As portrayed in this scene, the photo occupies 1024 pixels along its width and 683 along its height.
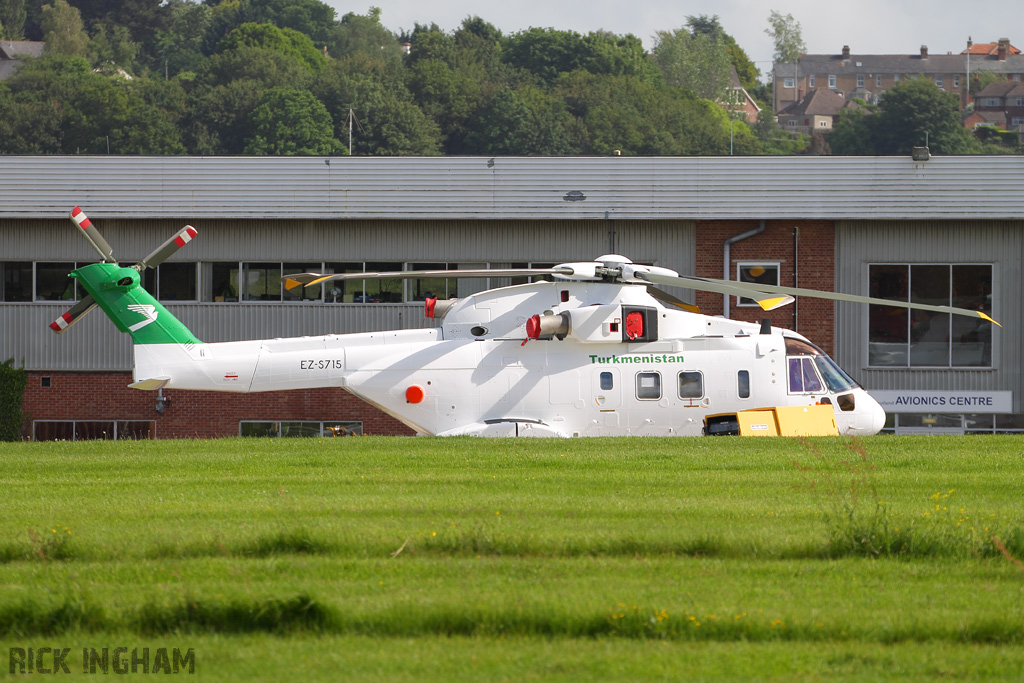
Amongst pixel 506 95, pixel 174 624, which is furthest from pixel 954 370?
pixel 506 95

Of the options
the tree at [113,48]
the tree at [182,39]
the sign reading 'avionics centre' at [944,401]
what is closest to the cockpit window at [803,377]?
the sign reading 'avionics centre' at [944,401]

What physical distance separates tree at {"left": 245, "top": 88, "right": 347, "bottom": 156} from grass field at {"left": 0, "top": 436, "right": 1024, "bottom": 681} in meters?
99.0

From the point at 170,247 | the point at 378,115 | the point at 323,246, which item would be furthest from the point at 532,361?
the point at 378,115

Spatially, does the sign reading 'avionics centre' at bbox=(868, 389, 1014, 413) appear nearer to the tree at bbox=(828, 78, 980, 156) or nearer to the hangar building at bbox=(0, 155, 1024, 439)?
the hangar building at bbox=(0, 155, 1024, 439)

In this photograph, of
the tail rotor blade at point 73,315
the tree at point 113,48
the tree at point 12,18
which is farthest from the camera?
the tree at point 12,18

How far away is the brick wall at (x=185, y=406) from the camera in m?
27.8

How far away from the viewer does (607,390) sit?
18297mm

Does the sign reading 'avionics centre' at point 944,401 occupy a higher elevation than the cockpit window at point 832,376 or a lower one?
lower

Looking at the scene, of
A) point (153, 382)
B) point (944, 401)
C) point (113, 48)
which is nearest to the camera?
point (153, 382)

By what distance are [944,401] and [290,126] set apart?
303 ft

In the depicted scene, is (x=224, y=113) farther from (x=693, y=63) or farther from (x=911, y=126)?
(x=693, y=63)

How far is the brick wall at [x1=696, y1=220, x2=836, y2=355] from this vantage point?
2831 cm

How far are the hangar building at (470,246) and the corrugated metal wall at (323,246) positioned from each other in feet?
0.16

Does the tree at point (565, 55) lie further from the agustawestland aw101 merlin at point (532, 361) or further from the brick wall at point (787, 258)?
the agustawestland aw101 merlin at point (532, 361)
